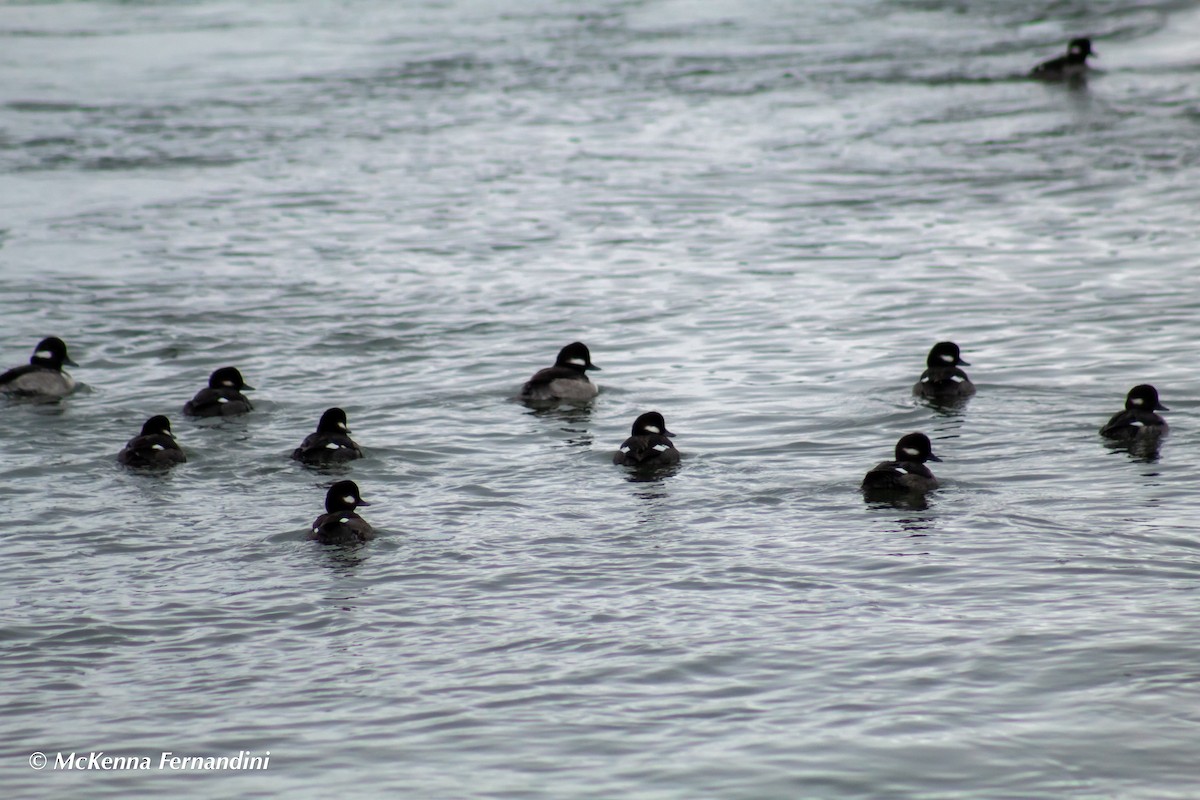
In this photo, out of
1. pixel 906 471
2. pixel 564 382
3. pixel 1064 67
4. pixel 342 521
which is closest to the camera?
pixel 342 521

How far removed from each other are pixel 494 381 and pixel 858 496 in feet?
19.2

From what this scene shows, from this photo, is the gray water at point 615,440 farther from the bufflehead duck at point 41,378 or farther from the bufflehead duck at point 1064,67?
the bufflehead duck at point 1064,67

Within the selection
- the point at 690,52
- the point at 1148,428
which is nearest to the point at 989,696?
the point at 1148,428

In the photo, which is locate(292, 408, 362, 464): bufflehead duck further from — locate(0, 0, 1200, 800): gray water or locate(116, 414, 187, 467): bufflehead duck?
locate(116, 414, 187, 467): bufflehead duck

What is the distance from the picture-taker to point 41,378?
1841cm

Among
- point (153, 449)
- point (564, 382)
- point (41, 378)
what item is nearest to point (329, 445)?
point (153, 449)

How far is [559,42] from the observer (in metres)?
46.0

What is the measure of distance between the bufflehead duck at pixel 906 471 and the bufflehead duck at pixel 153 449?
631 centimetres

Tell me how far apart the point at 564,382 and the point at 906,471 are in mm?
4750

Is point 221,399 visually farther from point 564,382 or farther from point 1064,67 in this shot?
point 1064,67

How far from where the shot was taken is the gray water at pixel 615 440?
10422mm

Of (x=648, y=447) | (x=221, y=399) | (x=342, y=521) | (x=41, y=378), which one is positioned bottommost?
(x=342, y=521)

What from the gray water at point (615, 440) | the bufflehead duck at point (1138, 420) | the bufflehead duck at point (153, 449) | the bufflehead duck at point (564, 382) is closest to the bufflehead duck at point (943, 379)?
the gray water at point (615, 440)

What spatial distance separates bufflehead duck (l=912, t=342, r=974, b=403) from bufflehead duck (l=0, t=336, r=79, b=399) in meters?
9.22
